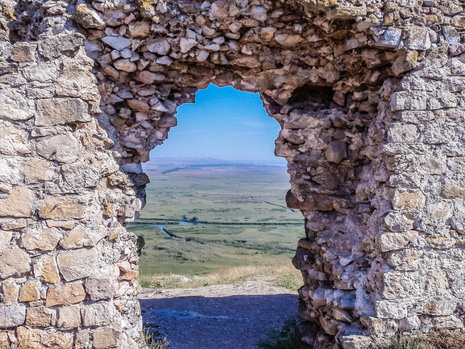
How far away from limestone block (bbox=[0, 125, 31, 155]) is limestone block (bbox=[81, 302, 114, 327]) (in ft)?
4.55

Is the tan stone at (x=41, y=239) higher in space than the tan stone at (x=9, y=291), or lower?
→ higher

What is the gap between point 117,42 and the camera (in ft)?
13.2

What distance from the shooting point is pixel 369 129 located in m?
4.22

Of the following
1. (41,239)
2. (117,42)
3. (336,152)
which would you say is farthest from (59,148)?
(336,152)

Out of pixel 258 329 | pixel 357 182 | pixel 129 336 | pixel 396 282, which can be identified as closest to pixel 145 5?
pixel 357 182

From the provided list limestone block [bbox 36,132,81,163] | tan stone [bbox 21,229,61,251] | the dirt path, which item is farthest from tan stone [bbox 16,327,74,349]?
the dirt path

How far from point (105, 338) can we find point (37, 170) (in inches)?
59.1

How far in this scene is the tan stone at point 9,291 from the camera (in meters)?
3.19

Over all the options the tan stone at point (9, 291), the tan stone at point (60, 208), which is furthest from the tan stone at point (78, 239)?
the tan stone at point (9, 291)

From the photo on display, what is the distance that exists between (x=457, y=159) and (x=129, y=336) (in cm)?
356

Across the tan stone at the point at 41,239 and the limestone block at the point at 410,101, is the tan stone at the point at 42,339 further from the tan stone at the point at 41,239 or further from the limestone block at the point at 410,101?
the limestone block at the point at 410,101

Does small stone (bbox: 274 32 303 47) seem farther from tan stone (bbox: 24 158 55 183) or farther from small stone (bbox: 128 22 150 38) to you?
tan stone (bbox: 24 158 55 183)

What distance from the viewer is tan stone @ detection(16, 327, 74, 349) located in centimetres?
321

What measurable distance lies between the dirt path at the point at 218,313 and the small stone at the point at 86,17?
4022 millimetres
